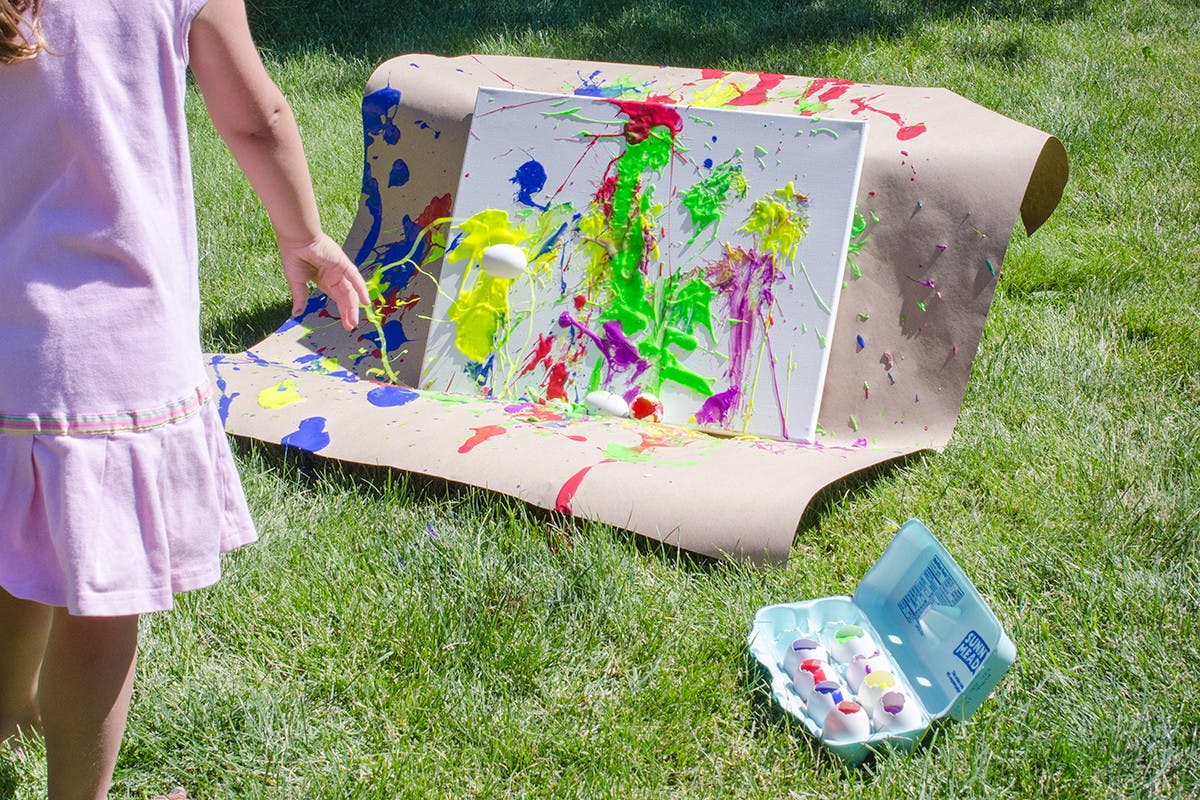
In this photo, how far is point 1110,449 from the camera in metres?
2.17

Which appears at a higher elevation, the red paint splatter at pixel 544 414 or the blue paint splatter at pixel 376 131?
the blue paint splatter at pixel 376 131

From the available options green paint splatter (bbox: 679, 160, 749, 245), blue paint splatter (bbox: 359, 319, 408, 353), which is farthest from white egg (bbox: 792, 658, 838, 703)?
blue paint splatter (bbox: 359, 319, 408, 353)

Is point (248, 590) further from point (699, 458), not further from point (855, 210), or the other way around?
point (855, 210)

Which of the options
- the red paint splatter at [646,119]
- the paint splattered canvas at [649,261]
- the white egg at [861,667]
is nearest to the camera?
the white egg at [861,667]

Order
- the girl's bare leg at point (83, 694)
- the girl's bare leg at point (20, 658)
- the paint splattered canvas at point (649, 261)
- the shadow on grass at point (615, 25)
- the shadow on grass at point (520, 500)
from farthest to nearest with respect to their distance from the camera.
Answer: the shadow on grass at point (615, 25)
the paint splattered canvas at point (649, 261)
the shadow on grass at point (520, 500)
the girl's bare leg at point (20, 658)
the girl's bare leg at point (83, 694)

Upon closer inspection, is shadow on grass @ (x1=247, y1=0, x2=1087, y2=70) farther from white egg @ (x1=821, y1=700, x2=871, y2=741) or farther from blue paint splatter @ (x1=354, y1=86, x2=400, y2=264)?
white egg @ (x1=821, y1=700, x2=871, y2=741)

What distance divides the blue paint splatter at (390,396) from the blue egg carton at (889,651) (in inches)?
39.3

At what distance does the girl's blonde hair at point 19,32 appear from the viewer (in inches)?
38.7

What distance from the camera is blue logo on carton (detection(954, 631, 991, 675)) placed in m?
1.50

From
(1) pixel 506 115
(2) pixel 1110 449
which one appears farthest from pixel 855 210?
(1) pixel 506 115

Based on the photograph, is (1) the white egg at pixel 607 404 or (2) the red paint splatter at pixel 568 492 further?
(1) the white egg at pixel 607 404

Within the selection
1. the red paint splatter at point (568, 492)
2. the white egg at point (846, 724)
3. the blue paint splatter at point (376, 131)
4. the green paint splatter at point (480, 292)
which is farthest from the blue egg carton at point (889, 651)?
the blue paint splatter at point (376, 131)

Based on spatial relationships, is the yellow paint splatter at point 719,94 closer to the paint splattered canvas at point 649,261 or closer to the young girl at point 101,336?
the paint splattered canvas at point 649,261

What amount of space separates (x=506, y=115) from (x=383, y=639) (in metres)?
1.51
